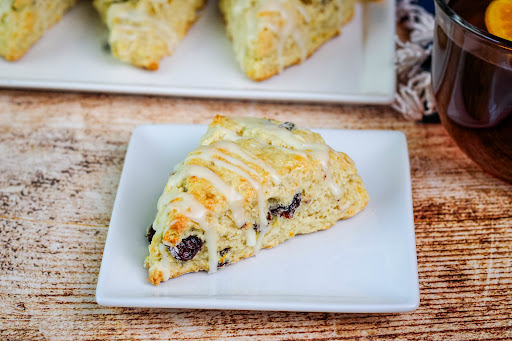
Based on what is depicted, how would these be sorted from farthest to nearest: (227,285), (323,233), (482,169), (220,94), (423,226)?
1. (220,94)
2. (482,169)
3. (423,226)
4. (323,233)
5. (227,285)

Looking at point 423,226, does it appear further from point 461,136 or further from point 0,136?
point 0,136

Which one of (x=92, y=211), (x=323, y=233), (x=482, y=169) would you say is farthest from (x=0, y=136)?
(x=482, y=169)

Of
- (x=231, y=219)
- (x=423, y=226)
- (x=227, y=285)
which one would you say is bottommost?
(x=423, y=226)

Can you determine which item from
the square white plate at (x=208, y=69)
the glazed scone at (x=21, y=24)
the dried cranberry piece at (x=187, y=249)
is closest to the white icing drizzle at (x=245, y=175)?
the dried cranberry piece at (x=187, y=249)

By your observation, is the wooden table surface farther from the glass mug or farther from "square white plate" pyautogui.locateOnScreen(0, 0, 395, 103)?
the glass mug

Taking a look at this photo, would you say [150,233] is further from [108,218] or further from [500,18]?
[500,18]

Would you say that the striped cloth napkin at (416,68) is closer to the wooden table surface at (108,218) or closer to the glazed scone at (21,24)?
the wooden table surface at (108,218)
